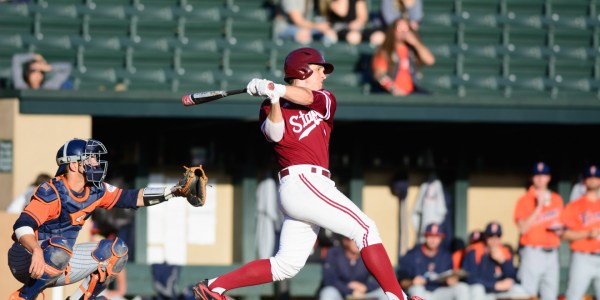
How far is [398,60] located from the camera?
10.9 meters

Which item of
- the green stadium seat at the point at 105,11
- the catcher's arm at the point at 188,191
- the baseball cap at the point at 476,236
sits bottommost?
the baseball cap at the point at 476,236

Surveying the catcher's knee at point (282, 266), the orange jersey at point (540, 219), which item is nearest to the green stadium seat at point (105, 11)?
the orange jersey at point (540, 219)

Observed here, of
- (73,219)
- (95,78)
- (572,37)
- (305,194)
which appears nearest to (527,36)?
(572,37)

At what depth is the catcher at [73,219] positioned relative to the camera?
22.0 ft

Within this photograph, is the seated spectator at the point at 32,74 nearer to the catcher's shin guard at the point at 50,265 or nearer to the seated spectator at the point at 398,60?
the seated spectator at the point at 398,60

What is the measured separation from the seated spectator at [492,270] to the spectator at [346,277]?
860 millimetres

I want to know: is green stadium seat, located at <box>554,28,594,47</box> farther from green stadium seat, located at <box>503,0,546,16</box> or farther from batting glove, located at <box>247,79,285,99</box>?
batting glove, located at <box>247,79,285,99</box>

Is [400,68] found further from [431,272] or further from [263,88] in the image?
[263,88]

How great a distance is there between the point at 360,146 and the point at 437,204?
38.2 inches

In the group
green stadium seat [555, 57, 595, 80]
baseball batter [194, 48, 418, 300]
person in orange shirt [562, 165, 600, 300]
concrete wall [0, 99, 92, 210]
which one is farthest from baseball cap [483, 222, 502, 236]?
baseball batter [194, 48, 418, 300]

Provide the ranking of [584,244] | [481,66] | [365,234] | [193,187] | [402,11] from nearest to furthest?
[365,234]
[193,187]
[584,244]
[402,11]
[481,66]

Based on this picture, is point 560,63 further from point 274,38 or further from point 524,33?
point 274,38

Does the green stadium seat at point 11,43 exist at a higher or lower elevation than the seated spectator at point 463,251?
higher

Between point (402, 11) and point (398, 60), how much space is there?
67 cm
